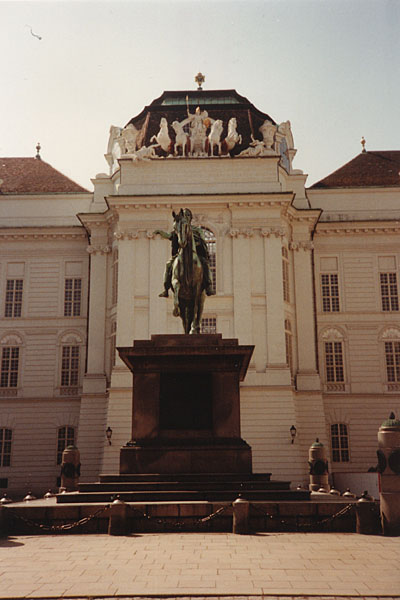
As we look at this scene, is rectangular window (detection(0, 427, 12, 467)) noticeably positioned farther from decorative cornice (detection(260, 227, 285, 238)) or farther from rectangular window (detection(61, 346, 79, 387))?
decorative cornice (detection(260, 227, 285, 238))

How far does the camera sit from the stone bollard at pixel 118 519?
40.8 ft

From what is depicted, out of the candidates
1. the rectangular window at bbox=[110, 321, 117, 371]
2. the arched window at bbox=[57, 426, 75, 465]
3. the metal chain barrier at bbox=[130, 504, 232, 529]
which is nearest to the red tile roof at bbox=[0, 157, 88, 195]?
the rectangular window at bbox=[110, 321, 117, 371]

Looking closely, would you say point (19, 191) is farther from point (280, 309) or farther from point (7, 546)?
point (7, 546)

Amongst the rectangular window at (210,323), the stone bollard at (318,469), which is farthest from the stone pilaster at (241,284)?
the stone bollard at (318,469)

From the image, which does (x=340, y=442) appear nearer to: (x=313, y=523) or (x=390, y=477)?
(x=390, y=477)

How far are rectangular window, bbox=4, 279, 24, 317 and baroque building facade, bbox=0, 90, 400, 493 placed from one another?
0.07 m

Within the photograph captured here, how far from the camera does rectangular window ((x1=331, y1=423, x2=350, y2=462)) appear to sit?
34344 mm

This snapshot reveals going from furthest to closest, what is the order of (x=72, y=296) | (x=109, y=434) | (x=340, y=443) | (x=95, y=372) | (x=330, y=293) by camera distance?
(x=72, y=296) → (x=330, y=293) → (x=340, y=443) → (x=95, y=372) → (x=109, y=434)

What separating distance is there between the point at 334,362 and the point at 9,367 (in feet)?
55.6

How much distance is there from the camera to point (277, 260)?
33.4 metres

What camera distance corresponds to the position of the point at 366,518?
41.7ft

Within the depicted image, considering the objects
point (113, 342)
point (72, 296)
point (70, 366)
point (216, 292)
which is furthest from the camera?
point (72, 296)

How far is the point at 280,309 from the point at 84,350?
10647 millimetres

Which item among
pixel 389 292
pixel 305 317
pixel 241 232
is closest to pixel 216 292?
pixel 241 232
